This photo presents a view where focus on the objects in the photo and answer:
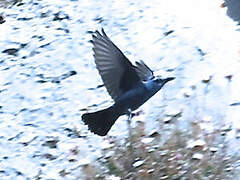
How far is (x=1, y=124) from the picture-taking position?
15.7ft

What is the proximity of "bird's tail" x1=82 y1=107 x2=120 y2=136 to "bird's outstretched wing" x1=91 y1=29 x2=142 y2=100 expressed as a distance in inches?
5.4

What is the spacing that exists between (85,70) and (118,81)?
1.97 m

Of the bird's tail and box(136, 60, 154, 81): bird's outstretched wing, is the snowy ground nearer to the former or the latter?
the bird's tail

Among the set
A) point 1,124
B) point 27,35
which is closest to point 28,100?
point 1,124

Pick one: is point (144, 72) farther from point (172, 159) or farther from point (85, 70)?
point (85, 70)

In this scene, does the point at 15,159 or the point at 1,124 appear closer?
the point at 15,159

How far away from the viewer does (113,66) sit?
3357 millimetres

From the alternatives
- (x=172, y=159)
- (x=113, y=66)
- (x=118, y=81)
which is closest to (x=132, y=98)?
(x=118, y=81)

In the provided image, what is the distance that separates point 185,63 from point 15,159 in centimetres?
153

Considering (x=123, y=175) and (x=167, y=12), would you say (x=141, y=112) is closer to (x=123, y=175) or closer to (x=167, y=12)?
(x=123, y=175)

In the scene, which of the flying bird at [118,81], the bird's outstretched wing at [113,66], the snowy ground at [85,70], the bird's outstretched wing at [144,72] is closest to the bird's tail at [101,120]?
the flying bird at [118,81]

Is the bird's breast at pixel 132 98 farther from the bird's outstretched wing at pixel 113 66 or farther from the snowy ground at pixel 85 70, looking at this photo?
the snowy ground at pixel 85 70

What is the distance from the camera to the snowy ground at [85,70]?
435 centimetres

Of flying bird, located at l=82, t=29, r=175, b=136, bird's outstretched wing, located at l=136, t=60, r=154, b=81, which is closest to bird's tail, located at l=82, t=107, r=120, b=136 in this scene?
flying bird, located at l=82, t=29, r=175, b=136
